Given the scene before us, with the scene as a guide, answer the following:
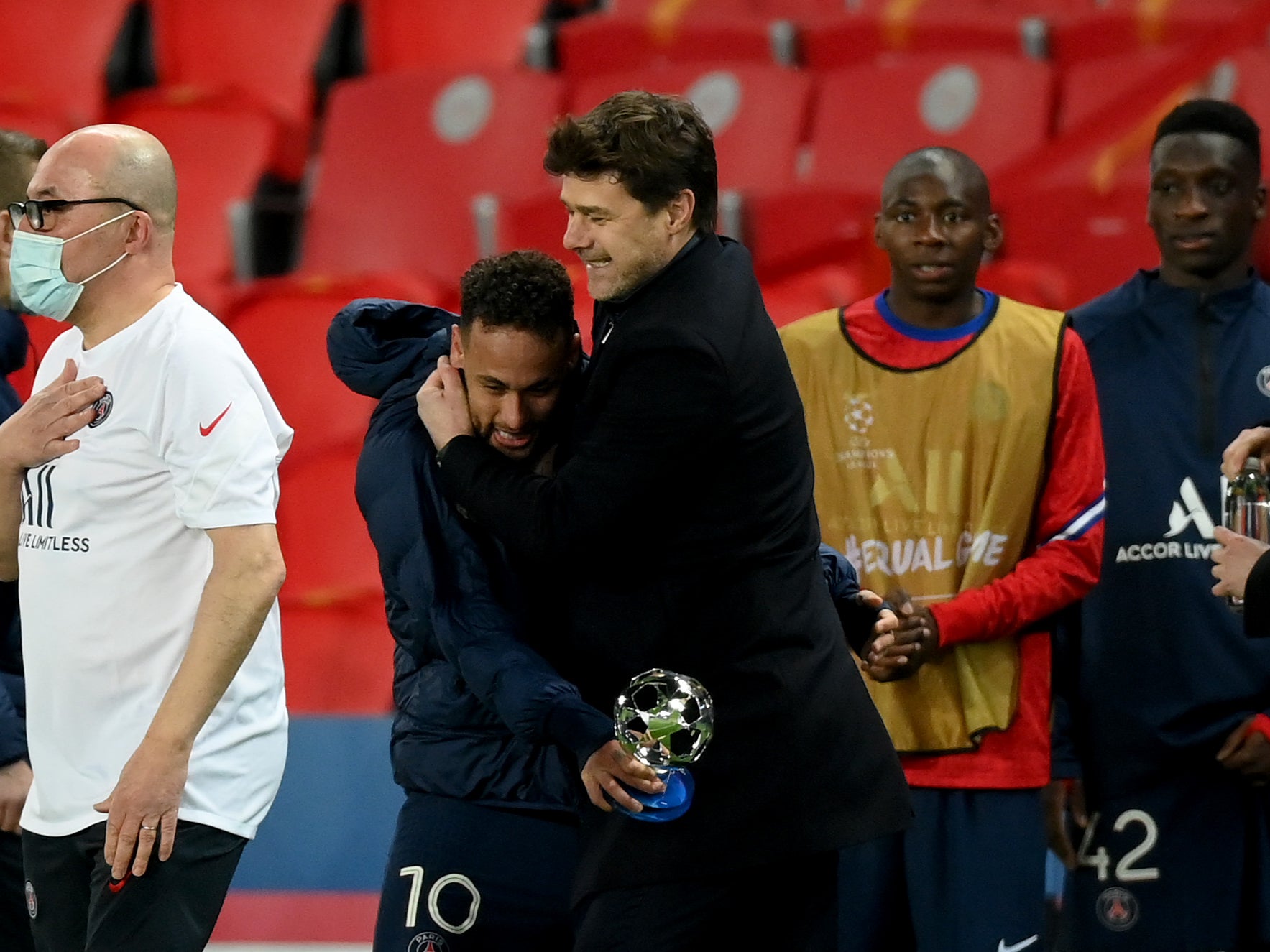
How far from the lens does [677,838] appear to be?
2.34m

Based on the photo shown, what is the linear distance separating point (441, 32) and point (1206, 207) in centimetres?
446

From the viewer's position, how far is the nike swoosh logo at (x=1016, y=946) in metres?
3.41

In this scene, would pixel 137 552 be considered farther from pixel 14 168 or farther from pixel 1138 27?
pixel 1138 27

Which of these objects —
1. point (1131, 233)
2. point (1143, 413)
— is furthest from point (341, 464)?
point (1143, 413)

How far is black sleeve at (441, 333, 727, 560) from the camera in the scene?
2303 mm

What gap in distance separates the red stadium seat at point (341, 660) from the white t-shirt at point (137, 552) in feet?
9.06

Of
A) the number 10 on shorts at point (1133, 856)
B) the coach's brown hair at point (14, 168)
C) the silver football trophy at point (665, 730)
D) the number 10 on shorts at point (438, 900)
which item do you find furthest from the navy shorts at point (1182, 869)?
the coach's brown hair at point (14, 168)

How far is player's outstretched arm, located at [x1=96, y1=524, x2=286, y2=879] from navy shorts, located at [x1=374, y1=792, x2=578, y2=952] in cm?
35

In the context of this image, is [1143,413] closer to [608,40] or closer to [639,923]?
[639,923]

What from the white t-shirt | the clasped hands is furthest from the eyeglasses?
the clasped hands

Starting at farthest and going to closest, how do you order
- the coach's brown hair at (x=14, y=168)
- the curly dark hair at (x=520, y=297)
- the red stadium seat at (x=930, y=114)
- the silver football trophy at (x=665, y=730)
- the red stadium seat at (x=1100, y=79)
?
the red stadium seat at (x=930, y=114) → the red stadium seat at (x=1100, y=79) → the coach's brown hair at (x=14, y=168) → the curly dark hair at (x=520, y=297) → the silver football trophy at (x=665, y=730)

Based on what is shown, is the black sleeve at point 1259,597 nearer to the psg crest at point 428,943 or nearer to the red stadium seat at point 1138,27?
the psg crest at point 428,943

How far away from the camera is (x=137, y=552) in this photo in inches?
107

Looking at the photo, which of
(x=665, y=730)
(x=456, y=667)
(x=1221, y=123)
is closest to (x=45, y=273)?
(x=456, y=667)
